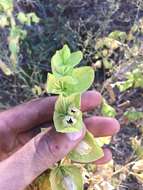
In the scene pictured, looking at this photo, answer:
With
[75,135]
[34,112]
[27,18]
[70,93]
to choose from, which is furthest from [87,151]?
[27,18]

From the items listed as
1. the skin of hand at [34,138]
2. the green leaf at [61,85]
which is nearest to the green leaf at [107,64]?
the skin of hand at [34,138]

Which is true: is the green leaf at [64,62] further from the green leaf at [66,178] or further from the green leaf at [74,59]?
the green leaf at [66,178]

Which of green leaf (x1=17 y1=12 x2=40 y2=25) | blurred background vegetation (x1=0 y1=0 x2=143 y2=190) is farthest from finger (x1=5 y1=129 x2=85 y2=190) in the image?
green leaf (x1=17 y1=12 x2=40 y2=25)

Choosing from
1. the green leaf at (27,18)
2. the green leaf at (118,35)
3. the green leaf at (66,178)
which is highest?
the green leaf at (27,18)

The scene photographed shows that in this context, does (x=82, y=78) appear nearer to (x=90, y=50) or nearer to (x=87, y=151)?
(x=87, y=151)

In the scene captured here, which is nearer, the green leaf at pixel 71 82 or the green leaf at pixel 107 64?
the green leaf at pixel 71 82

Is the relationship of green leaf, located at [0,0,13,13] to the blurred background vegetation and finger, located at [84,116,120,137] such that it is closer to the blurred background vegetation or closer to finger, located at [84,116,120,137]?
the blurred background vegetation

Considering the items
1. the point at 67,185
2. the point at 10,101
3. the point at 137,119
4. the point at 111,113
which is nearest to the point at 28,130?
the point at 67,185
